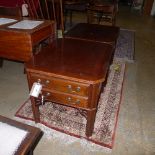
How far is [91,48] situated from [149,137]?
2.77 feet

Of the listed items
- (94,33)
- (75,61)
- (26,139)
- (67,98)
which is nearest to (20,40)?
(75,61)

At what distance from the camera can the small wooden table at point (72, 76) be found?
3.56 feet

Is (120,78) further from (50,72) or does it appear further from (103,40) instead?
(50,72)

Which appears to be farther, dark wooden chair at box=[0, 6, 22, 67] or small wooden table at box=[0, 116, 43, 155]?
dark wooden chair at box=[0, 6, 22, 67]

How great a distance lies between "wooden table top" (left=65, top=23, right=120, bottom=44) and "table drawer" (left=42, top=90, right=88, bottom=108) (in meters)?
0.76

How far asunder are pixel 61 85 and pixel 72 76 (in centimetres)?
11

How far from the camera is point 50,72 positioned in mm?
1104

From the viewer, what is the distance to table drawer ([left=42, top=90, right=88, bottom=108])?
3.80 feet

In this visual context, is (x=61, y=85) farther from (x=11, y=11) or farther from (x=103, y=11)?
(x=103, y=11)

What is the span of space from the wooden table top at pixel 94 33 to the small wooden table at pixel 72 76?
0.44m

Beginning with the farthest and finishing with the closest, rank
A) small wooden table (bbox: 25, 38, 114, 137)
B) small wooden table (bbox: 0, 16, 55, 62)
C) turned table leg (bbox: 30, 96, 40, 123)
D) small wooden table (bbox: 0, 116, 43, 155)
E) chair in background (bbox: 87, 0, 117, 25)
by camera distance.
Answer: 1. chair in background (bbox: 87, 0, 117, 25)
2. small wooden table (bbox: 0, 16, 55, 62)
3. turned table leg (bbox: 30, 96, 40, 123)
4. small wooden table (bbox: 25, 38, 114, 137)
5. small wooden table (bbox: 0, 116, 43, 155)

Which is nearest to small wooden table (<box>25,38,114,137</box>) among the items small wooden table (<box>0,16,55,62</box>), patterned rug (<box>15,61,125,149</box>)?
patterned rug (<box>15,61,125,149</box>)

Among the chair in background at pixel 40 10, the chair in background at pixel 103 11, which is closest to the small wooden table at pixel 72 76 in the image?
the chair in background at pixel 40 10

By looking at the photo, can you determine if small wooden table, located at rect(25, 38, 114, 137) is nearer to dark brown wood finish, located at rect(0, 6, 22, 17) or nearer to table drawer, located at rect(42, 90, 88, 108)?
table drawer, located at rect(42, 90, 88, 108)
